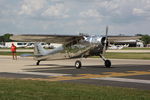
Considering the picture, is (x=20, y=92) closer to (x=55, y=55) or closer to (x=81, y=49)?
(x=81, y=49)

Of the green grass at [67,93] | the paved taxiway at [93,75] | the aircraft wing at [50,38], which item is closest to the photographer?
the green grass at [67,93]

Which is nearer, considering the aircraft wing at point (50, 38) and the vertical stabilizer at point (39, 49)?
the aircraft wing at point (50, 38)

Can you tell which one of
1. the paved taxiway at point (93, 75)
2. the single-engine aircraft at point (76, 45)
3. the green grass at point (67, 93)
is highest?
the single-engine aircraft at point (76, 45)

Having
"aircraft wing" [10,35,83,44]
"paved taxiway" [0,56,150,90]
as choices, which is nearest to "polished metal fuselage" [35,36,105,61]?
"aircraft wing" [10,35,83,44]

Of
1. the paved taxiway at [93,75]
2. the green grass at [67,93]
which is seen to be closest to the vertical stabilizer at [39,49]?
the paved taxiway at [93,75]

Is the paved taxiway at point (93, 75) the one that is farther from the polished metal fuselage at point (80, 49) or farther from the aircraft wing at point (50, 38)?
the aircraft wing at point (50, 38)

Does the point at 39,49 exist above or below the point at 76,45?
below

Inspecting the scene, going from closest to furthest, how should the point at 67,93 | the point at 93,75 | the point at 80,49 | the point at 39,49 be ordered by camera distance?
1. the point at 67,93
2. the point at 93,75
3. the point at 80,49
4. the point at 39,49

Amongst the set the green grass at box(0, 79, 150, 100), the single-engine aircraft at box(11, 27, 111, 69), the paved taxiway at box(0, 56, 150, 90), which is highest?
the single-engine aircraft at box(11, 27, 111, 69)

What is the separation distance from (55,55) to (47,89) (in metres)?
14.6

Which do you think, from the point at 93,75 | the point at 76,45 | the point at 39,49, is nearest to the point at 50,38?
the point at 76,45

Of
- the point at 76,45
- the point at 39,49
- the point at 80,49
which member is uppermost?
the point at 76,45

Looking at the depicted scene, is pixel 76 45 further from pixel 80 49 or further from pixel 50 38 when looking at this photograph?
pixel 50 38

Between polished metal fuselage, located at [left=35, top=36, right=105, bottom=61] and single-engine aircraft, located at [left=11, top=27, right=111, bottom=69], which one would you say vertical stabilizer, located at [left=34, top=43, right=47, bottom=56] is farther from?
single-engine aircraft, located at [left=11, top=27, right=111, bottom=69]
